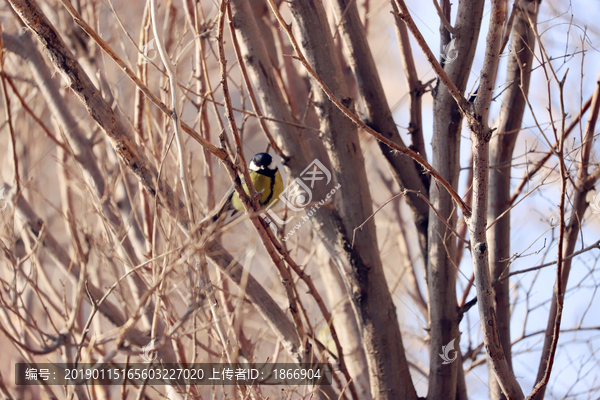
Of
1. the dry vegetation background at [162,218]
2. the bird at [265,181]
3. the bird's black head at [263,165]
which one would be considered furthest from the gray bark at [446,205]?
the bird's black head at [263,165]

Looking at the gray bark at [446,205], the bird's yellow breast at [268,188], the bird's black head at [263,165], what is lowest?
the gray bark at [446,205]

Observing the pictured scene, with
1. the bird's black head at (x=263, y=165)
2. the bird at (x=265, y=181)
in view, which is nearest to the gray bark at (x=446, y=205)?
the bird at (x=265, y=181)

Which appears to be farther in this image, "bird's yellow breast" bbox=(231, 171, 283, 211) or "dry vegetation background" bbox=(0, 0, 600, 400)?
"bird's yellow breast" bbox=(231, 171, 283, 211)

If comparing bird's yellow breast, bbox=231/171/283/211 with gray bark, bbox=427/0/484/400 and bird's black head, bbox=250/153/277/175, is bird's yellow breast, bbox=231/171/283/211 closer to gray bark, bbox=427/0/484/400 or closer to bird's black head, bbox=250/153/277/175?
bird's black head, bbox=250/153/277/175

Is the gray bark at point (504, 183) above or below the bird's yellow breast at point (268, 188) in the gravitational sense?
below

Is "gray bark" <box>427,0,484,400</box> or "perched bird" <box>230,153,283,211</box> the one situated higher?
"perched bird" <box>230,153,283,211</box>

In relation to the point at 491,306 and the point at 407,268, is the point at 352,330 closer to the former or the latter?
the point at 407,268

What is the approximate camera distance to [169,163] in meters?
2.25

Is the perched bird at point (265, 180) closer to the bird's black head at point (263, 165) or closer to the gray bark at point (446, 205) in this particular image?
the bird's black head at point (263, 165)

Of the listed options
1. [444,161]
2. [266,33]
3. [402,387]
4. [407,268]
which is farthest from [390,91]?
[402,387]

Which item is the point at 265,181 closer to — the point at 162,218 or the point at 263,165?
the point at 263,165

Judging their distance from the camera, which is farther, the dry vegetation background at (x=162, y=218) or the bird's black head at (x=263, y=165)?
the bird's black head at (x=263, y=165)

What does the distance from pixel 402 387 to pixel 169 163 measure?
1645mm

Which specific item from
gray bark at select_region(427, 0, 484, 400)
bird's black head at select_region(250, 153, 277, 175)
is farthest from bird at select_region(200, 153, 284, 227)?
gray bark at select_region(427, 0, 484, 400)
